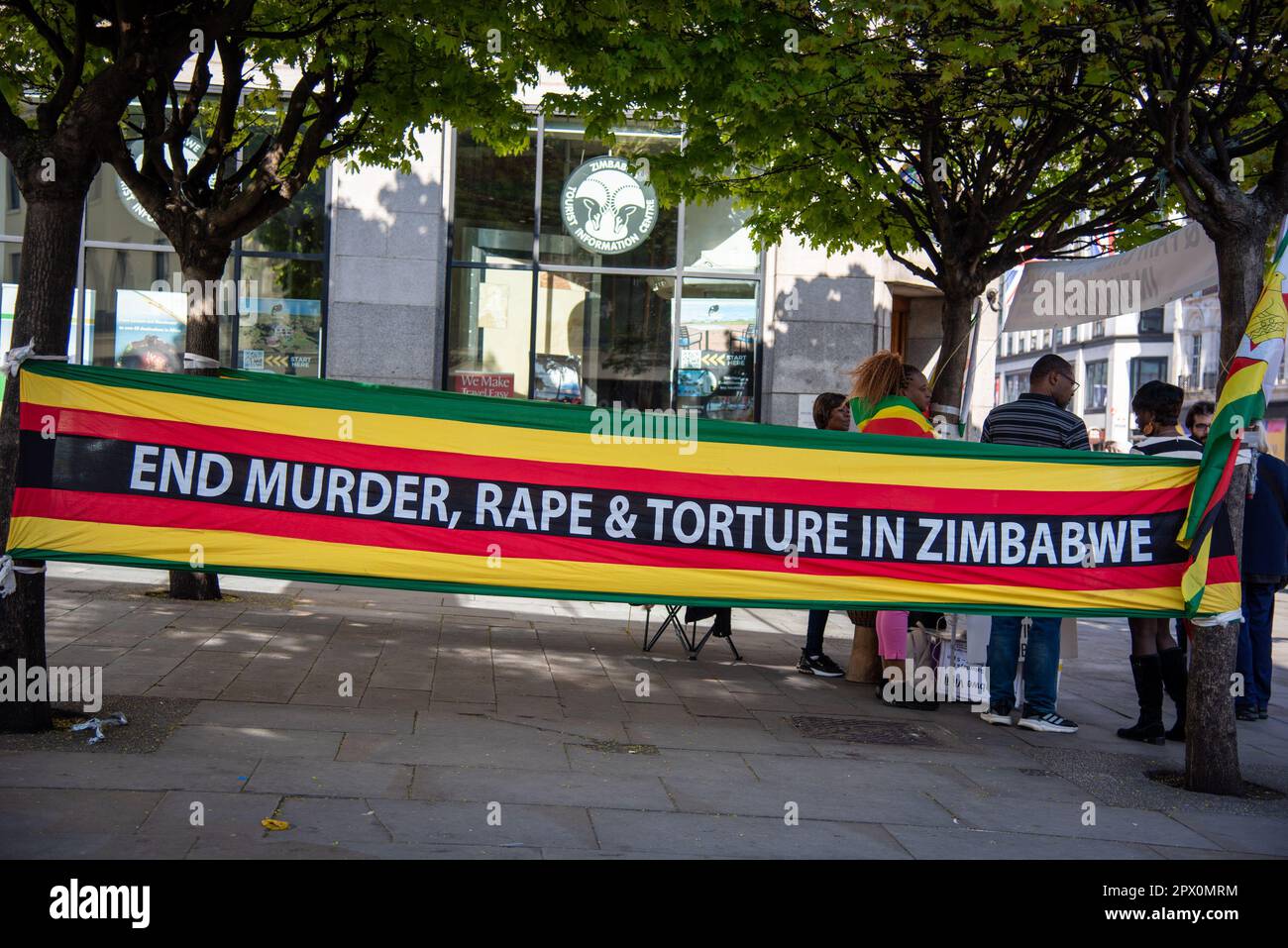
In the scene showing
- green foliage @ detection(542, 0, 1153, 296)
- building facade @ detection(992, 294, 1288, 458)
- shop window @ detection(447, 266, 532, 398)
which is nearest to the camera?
green foliage @ detection(542, 0, 1153, 296)

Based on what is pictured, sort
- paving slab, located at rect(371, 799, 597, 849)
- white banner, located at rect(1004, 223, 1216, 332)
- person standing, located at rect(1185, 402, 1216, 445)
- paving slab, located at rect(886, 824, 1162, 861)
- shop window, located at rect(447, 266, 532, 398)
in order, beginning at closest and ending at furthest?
paving slab, located at rect(371, 799, 597, 849), paving slab, located at rect(886, 824, 1162, 861), person standing, located at rect(1185, 402, 1216, 445), white banner, located at rect(1004, 223, 1216, 332), shop window, located at rect(447, 266, 532, 398)

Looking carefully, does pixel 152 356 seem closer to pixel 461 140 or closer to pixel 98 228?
pixel 98 228

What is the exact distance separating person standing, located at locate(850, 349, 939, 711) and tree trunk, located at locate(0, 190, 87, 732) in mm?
4900

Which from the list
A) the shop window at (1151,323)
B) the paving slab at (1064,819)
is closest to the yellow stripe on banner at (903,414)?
the paving slab at (1064,819)

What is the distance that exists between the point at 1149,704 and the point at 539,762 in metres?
4.19

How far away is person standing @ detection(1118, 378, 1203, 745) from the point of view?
26.4 ft

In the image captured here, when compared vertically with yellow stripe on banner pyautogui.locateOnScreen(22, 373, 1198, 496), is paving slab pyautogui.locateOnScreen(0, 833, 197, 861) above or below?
below

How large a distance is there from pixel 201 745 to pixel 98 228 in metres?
12.2

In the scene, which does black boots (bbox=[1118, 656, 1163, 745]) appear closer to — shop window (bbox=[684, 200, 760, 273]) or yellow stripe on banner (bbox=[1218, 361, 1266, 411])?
yellow stripe on banner (bbox=[1218, 361, 1266, 411])

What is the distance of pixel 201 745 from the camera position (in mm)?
6207

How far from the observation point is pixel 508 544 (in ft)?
22.9

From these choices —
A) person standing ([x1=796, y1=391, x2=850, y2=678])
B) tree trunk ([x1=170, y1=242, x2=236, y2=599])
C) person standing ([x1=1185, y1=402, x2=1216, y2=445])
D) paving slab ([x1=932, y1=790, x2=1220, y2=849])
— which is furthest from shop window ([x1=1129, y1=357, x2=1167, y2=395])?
paving slab ([x1=932, y1=790, x2=1220, y2=849])

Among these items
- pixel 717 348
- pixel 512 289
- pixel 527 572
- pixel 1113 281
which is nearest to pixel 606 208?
pixel 512 289
